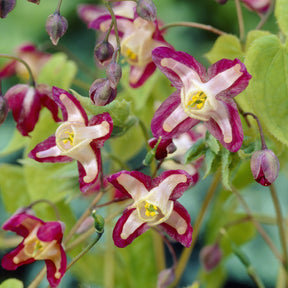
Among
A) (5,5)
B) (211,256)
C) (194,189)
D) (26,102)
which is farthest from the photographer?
(194,189)

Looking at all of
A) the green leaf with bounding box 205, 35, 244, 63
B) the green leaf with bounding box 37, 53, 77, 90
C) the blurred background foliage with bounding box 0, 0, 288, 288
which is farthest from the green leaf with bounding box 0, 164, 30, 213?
the green leaf with bounding box 205, 35, 244, 63

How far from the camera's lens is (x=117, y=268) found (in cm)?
75

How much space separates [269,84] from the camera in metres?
0.47

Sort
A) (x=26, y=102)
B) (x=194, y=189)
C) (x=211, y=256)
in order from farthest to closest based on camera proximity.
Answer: (x=194, y=189)
(x=211, y=256)
(x=26, y=102)

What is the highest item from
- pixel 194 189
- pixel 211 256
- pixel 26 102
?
pixel 26 102

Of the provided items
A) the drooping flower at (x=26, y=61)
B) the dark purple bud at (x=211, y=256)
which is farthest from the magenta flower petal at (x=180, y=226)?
the drooping flower at (x=26, y=61)

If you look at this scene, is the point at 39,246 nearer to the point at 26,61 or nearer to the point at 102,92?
the point at 102,92

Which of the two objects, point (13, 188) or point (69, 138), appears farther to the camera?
point (13, 188)

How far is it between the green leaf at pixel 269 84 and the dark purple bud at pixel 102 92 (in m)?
0.13

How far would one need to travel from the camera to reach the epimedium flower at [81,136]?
17.3 inches

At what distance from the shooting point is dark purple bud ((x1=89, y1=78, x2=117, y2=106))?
15.8 inches

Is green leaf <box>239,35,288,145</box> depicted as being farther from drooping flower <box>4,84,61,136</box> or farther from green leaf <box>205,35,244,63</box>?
drooping flower <box>4,84,61,136</box>

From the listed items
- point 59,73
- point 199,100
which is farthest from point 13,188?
point 199,100

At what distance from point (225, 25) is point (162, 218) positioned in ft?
2.57
